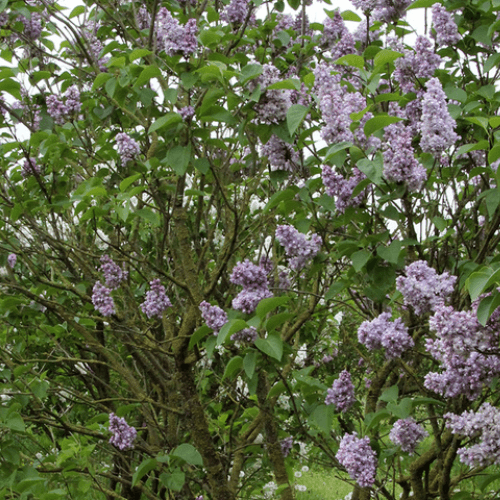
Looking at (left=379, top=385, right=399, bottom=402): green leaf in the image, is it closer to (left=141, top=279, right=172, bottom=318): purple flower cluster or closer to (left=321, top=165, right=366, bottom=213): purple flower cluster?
(left=321, top=165, right=366, bottom=213): purple flower cluster

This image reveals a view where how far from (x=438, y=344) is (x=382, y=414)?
36 centimetres

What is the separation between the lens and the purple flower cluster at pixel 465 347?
1.63 m

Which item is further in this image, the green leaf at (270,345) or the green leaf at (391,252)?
the green leaf at (391,252)

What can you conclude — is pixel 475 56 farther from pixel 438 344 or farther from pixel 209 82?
pixel 438 344

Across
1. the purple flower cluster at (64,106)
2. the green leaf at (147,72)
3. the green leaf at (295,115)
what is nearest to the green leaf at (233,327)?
the green leaf at (295,115)

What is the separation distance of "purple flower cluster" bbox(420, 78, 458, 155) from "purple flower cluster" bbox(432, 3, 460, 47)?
0.59 m

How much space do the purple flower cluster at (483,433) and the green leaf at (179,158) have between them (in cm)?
114

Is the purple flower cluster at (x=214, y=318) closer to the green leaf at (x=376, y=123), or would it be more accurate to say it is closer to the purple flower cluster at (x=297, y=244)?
the purple flower cluster at (x=297, y=244)

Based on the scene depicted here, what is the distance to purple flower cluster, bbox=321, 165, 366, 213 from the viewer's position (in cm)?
193

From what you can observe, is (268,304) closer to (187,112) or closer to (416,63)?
(187,112)

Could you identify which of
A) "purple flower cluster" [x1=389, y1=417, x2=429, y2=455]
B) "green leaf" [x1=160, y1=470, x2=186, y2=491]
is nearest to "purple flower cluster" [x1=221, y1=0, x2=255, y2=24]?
"purple flower cluster" [x1=389, y1=417, x2=429, y2=455]

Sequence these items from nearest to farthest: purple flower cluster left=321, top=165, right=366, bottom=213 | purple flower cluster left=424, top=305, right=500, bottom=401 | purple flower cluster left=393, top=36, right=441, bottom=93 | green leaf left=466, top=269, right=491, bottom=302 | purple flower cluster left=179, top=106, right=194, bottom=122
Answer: green leaf left=466, top=269, right=491, bottom=302, purple flower cluster left=424, top=305, right=500, bottom=401, purple flower cluster left=321, top=165, right=366, bottom=213, purple flower cluster left=179, top=106, right=194, bottom=122, purple flower cluster left=393, top=36, right=441, bottom=93

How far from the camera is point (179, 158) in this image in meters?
2.06

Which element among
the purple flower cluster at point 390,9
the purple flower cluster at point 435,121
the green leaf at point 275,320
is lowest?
the green leaf at point 275,320
